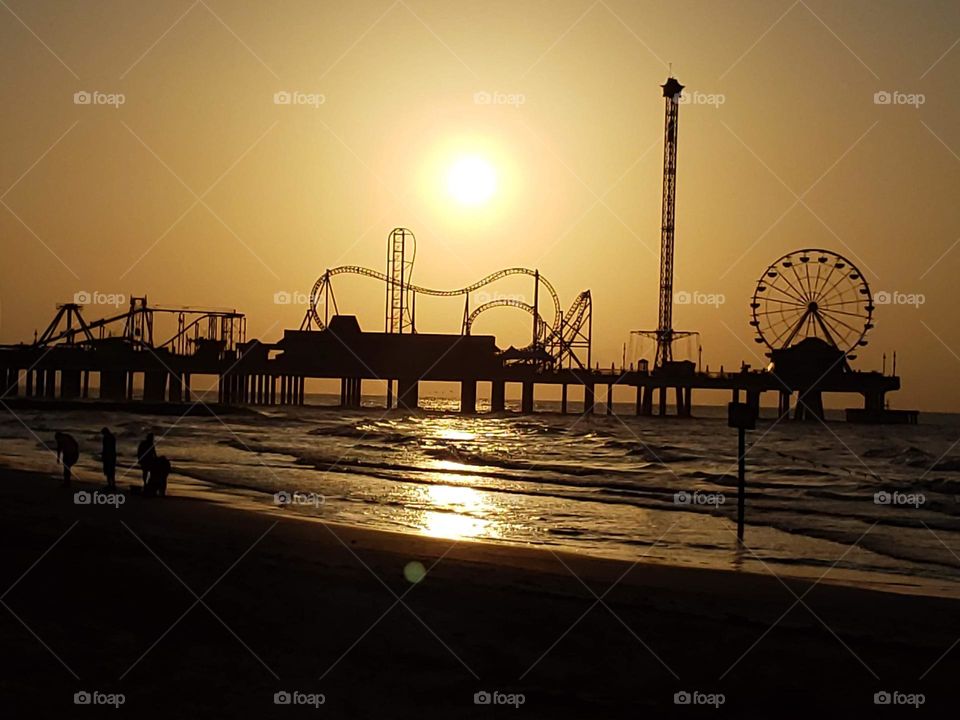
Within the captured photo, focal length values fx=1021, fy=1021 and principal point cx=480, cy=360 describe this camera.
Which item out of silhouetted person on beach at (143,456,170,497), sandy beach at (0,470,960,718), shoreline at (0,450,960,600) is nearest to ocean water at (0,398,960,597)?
shoreline at (0,450,960,600)

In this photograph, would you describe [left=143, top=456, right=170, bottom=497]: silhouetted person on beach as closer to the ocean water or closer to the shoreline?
the shoreline

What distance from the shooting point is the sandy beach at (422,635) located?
6.77 metres

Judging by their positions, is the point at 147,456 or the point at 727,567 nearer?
the point at 727,567

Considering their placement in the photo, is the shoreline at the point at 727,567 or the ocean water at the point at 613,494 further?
the ocean water at the point at 613,494

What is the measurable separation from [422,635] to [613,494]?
59.6ft

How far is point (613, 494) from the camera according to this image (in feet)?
85.1

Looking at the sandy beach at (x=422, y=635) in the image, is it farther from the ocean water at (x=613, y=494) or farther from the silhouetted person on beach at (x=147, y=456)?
the silhouetted person on beach at (x=147, y=456)

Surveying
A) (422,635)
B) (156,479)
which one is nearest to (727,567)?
(422,635)

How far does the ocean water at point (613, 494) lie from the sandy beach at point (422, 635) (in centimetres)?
342

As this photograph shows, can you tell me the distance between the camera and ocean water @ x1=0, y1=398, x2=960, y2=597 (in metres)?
15.6

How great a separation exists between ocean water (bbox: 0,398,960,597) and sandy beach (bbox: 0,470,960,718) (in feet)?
11.2

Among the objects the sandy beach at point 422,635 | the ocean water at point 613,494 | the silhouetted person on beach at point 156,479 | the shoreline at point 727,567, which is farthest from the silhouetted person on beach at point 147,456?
the sandy beach at point 422,635

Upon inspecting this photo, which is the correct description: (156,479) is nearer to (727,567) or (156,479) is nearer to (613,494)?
(727,567)

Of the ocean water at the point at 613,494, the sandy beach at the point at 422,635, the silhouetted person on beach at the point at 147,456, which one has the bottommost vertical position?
the ocean water at the point at 613,494
